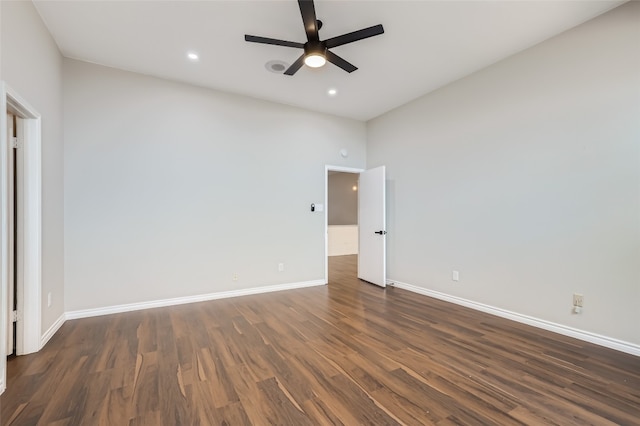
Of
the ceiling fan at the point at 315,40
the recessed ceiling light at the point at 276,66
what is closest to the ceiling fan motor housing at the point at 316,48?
the ceiling fan at the point at 315,40

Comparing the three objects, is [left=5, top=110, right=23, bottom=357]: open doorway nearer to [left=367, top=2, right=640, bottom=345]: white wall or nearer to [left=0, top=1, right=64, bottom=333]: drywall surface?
[left=0, top=1, right=64, bottom=333]: drywall surface

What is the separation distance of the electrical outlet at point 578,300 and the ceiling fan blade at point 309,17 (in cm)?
353

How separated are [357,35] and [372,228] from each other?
127 inches

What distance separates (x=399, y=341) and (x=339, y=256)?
5.70 meters

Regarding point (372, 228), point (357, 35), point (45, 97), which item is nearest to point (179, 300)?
point (45, 97)

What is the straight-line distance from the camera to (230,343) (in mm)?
2627

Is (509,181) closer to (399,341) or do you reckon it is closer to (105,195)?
(399,341)

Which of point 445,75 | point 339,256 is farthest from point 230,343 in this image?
point 339,256

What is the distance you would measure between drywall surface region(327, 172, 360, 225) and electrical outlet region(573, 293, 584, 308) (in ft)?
25.6

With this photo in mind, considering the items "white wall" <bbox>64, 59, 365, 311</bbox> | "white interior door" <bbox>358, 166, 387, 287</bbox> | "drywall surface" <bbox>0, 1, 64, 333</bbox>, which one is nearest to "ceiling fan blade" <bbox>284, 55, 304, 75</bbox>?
"white wall" <bbox>64, 59, 365, 311</bbox>

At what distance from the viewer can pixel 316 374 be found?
82.8 inches

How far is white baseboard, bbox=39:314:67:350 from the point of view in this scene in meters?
2.56

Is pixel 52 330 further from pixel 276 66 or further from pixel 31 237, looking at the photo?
pixel 276 66

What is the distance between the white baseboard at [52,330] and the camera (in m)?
2.56
